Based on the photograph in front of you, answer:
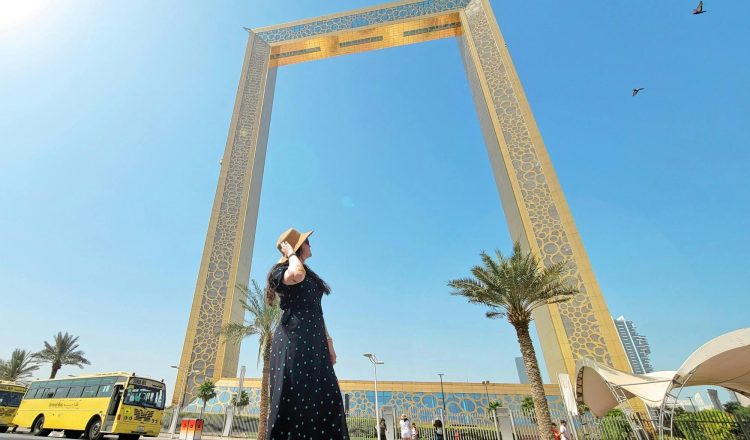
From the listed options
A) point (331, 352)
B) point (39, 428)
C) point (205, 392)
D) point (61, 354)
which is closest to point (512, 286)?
point (331, 352)

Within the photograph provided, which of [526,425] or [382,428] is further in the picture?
[382,428]

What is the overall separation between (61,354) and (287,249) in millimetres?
35803

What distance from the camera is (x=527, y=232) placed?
736 inches

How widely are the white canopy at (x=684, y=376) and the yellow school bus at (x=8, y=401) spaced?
24.2 m

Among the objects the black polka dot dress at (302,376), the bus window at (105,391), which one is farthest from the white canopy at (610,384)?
the bus window at (105,391)

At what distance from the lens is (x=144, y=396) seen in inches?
475

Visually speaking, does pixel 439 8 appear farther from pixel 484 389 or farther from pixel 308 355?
pixel 308 355

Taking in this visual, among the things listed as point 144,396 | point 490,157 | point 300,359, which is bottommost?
point 300,359

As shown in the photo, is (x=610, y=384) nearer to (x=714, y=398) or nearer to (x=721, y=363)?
(x=721, y=363)

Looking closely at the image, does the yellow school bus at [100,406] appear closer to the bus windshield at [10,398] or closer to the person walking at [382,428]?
the bus windshield at [10,398]

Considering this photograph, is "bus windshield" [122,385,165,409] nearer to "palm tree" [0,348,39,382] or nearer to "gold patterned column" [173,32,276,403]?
"gold patterned column" [173,32,276,403]

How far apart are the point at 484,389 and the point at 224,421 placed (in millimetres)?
12997

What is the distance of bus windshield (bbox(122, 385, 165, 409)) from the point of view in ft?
37.9

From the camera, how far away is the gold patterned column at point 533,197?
1602 cm
